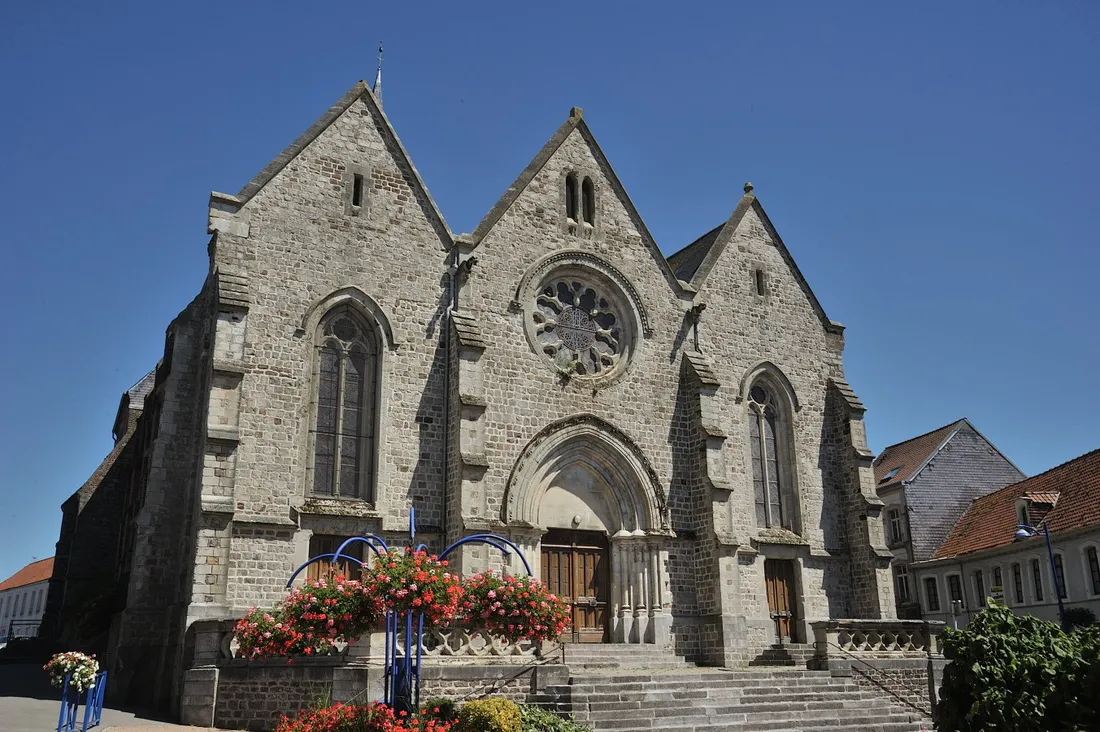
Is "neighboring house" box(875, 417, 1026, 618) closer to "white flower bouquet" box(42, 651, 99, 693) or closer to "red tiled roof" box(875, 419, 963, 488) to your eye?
"red tiled roof" box(875, 419, 963, 488)

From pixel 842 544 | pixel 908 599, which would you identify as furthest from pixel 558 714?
pixel 908 599

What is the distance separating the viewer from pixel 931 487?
125ft

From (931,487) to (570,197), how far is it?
74.0 feet

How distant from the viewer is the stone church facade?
1881cm

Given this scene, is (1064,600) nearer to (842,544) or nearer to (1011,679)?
(842,544)

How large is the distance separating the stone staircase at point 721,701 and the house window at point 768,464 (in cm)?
585

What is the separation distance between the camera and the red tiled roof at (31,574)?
7175 centimetres

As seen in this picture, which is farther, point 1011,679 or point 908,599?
point 908,599

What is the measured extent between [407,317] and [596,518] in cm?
669

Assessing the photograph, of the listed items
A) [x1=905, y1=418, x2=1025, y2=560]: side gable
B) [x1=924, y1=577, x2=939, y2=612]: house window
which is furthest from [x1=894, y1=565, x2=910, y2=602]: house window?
[x1=905, y1=418, x2=1025, y2=560]: side gable

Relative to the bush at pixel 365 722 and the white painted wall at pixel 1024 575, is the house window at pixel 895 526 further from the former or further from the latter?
the bush at pixel 365 722

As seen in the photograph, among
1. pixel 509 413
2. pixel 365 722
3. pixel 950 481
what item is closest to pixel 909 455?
pixel 950 481

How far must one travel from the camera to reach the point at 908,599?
37.7 m

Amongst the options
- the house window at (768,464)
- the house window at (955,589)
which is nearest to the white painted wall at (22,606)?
the house window at (768,464)
